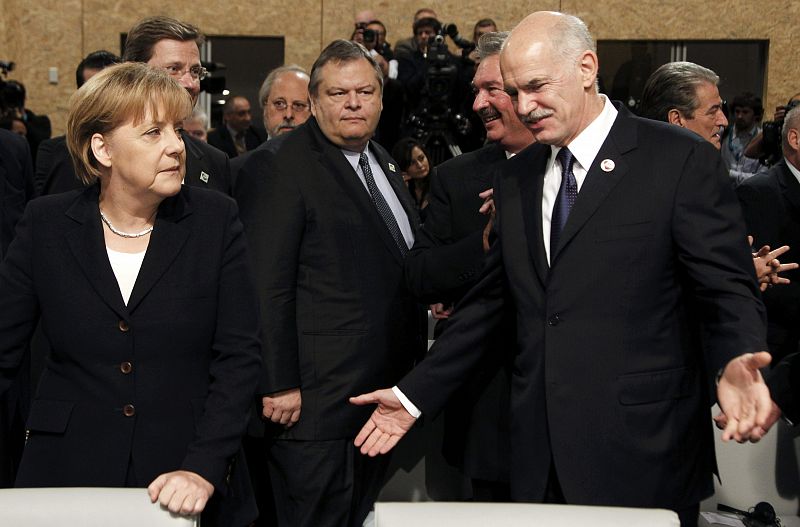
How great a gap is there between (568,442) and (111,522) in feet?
3.08

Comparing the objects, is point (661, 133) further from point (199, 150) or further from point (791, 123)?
point (791, 123)

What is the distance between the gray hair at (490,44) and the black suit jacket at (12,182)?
5.04 ft

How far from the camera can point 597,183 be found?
221 centimetres

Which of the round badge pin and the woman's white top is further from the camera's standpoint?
the round badge pin

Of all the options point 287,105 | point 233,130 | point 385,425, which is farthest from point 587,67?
point 233,130

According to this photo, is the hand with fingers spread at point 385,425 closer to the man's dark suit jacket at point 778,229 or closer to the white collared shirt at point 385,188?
the white collared shirt at point 385,188

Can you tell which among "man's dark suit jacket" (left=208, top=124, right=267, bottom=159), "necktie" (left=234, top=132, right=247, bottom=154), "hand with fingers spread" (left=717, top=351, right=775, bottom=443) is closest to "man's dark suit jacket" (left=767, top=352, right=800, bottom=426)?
"hand with fingers spread" (left=717, top=351, right=775, bottom=443)

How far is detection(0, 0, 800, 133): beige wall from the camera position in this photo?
889cm

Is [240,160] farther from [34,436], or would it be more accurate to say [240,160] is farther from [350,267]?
[34,436]

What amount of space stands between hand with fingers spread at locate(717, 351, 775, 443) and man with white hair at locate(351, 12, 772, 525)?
0.38ft

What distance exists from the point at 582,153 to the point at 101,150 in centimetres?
97

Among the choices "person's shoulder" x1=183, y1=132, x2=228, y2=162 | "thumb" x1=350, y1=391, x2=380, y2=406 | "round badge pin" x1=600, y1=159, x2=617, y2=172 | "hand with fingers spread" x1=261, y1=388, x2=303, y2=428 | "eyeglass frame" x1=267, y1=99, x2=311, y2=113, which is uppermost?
"round badge pin" x1=600, y1=159, x2=617, y2=172

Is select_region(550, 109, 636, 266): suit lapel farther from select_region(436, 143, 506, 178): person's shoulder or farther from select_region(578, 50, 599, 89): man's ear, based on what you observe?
select_region(436, 143, 506, 178): person's shoulder

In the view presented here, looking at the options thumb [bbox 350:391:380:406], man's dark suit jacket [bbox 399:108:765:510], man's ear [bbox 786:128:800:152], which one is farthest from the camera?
man's ear [bbox 786:128:800:152]
